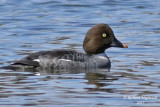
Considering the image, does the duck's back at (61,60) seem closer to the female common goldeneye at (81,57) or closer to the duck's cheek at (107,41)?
the female common goldeneye at (81,57)

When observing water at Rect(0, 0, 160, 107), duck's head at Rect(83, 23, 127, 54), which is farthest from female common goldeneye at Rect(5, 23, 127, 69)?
water at Rect(0, 0, 160, 107)

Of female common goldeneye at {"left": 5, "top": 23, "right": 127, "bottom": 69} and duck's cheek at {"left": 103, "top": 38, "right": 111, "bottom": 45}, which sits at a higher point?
duck's cheek at {"left": 103, "top": 38, "right": 111, "bottom": 45}

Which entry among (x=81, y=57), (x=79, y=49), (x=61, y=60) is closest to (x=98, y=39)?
(x=81, y=57)

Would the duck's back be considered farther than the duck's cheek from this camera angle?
No

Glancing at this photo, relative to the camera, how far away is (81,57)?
13758mm

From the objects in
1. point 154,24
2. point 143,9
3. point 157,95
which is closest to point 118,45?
point 157,95

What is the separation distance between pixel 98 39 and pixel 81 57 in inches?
30.2

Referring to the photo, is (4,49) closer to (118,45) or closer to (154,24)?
(118,45)

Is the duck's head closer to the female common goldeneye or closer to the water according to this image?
the female common goldeneye

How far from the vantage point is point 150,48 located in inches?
640

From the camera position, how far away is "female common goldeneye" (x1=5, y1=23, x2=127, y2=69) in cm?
1340

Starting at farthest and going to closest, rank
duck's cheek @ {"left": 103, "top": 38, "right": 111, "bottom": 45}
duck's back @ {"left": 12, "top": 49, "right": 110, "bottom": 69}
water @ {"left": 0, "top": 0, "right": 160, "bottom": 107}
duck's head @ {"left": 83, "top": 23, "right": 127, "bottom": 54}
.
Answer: duck's cheek @ {"left": 103, "top": 38, "right": 111, "bottom": 45}
duck's head @ {"left": 83, "top": 23, "right": 127, "bottom": 54}
duck's back @ {"left": 12, "top": 49, "right": 110, "bottom": 69}
water @ {"left": 0, "top": 0, "right": 160, "bottom": 107}

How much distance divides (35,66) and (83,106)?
3932 mm

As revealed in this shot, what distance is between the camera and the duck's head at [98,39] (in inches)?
560
